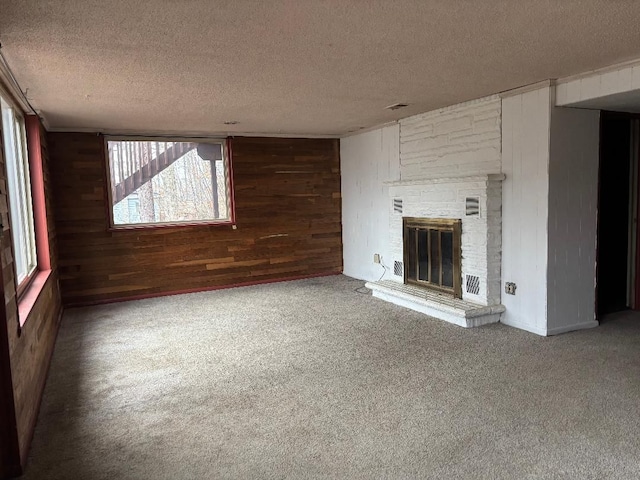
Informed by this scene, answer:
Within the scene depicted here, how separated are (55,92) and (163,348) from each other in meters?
2.21

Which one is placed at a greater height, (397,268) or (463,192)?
(463,192)

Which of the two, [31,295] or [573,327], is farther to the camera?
[573,327]

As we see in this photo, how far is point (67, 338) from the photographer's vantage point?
4.24m

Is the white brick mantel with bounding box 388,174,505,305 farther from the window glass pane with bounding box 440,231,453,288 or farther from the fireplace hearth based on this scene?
the window glass pane with bounding box 440,231,453,288

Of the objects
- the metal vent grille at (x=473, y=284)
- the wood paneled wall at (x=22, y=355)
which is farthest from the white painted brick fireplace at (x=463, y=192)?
the wood paneled wall at (x=22, y=355)

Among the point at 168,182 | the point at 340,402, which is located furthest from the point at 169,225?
the point at 340,402

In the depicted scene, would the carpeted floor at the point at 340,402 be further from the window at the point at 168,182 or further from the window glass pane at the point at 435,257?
the window at the point at 168,182

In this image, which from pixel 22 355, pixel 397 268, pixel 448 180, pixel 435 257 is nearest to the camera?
pixel 22 355

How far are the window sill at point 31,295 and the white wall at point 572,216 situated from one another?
3806 millimetres

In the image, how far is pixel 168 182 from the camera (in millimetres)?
6043

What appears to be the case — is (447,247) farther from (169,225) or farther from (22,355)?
(22,355)

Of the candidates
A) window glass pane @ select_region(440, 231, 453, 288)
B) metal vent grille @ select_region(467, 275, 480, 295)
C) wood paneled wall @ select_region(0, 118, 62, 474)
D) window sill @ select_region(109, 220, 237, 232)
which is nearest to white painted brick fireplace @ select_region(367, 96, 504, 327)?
metal vent grille @ select_region(467, 275, 480, 295)

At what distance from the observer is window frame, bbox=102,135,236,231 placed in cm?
565

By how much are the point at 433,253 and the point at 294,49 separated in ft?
9.50
